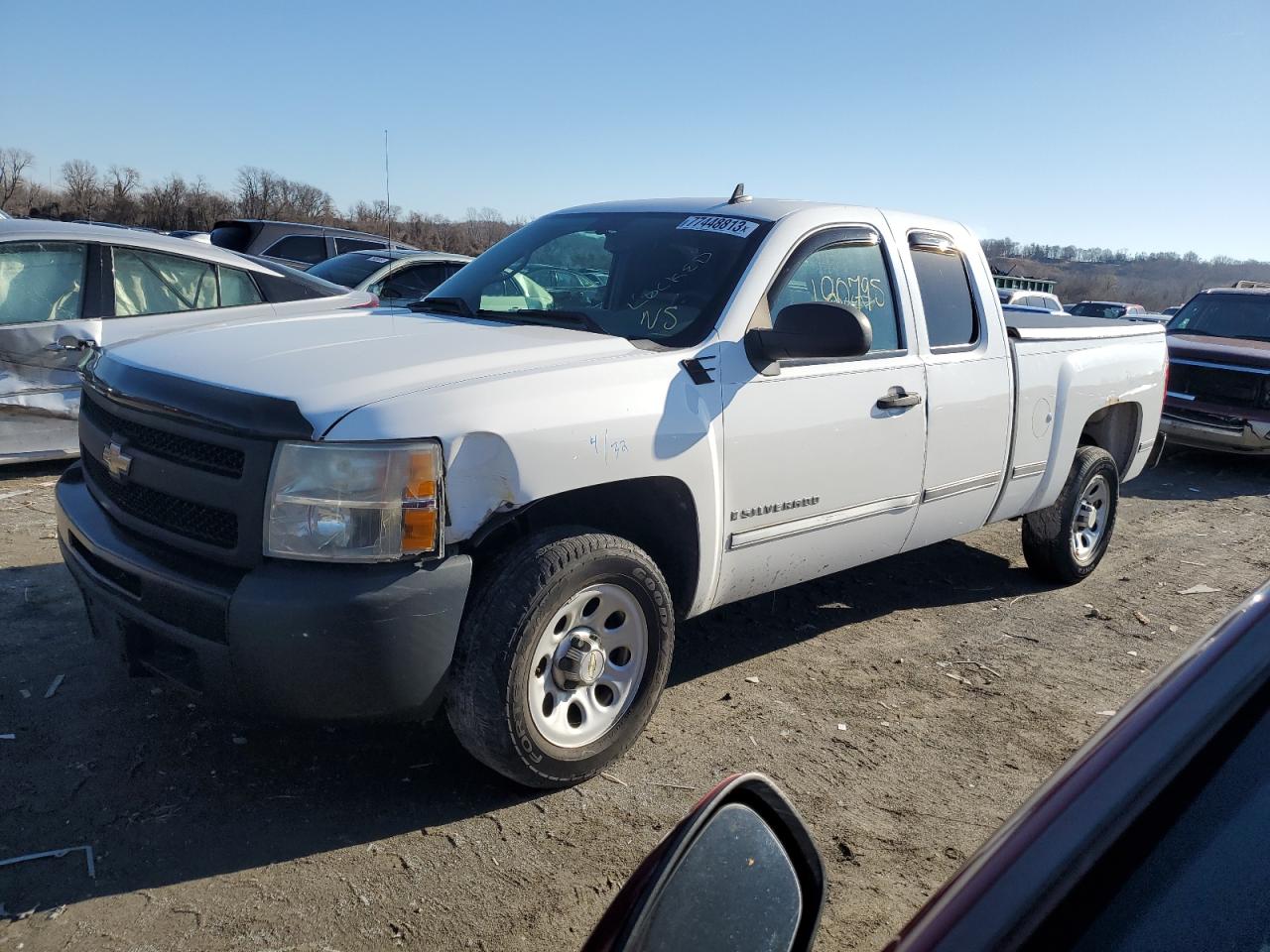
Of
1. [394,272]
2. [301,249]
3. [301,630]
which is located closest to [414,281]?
[394,272]

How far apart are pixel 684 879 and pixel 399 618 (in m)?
1.59

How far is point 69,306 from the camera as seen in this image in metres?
6.06

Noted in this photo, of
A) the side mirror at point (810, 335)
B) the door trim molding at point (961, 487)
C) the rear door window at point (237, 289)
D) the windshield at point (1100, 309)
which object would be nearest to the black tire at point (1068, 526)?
the door trim molding at point (961, 487)

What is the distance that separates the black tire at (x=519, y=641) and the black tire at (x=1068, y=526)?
3.30m

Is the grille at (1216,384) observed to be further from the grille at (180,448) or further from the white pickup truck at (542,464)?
the grille at (180,448)

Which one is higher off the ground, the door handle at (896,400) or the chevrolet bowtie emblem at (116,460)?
the door handle at (896,400)

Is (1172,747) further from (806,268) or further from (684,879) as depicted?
(806,268)

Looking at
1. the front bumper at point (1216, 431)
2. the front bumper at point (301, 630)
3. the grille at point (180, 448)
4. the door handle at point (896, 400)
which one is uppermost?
the door handle at point (896, 400)

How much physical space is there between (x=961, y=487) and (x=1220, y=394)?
6.93 meters

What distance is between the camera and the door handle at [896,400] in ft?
13.1

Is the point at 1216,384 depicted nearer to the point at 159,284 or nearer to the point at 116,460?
the point at 159,284

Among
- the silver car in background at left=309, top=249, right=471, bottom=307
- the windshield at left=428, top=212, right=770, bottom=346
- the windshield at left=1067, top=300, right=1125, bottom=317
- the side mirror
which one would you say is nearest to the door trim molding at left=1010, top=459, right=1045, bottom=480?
the side mirror

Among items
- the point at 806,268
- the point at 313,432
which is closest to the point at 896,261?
the point at 806,268

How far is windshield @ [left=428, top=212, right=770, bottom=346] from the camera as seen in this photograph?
12.0ft
